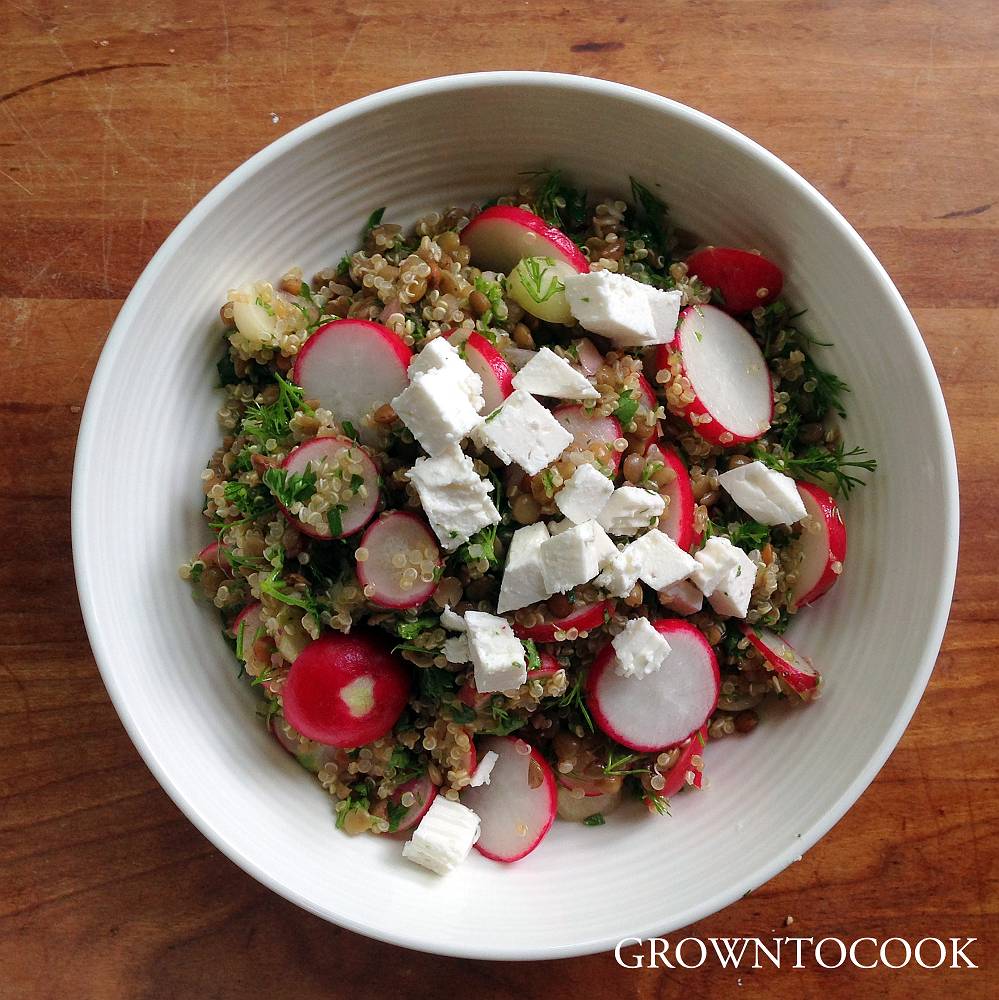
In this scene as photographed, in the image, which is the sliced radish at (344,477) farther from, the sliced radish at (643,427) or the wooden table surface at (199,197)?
the wooden table surface at (199,197)

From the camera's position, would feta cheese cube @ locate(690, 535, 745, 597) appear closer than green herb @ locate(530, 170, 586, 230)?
Yes

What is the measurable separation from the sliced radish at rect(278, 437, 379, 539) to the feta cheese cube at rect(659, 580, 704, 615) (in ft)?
1.87

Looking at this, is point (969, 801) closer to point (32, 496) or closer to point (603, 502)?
point (603, 502)

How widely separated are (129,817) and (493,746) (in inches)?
34.5

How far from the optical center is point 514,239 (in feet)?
5.73

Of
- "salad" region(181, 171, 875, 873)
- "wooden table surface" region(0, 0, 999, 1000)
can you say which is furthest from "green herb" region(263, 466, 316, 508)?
"wooden table surface" region(0, 0, 999, 1000)

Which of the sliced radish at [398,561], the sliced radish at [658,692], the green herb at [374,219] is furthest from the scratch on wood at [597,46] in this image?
the sliced radish at [658,692]

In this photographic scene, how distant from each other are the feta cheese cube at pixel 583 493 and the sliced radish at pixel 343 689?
454mm

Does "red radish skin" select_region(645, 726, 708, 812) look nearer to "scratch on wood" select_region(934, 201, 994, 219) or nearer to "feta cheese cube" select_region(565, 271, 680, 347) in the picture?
"feta cheese cube" select_region(565, 271, 680, 347)

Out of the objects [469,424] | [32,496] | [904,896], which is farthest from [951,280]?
[32,496]

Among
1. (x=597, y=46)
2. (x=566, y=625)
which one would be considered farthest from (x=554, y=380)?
(x=597, y=46)

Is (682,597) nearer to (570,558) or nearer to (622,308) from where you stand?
(570,558)

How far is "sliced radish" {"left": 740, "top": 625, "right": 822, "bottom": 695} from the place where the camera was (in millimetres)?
1745

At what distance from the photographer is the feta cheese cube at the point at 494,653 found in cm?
150
